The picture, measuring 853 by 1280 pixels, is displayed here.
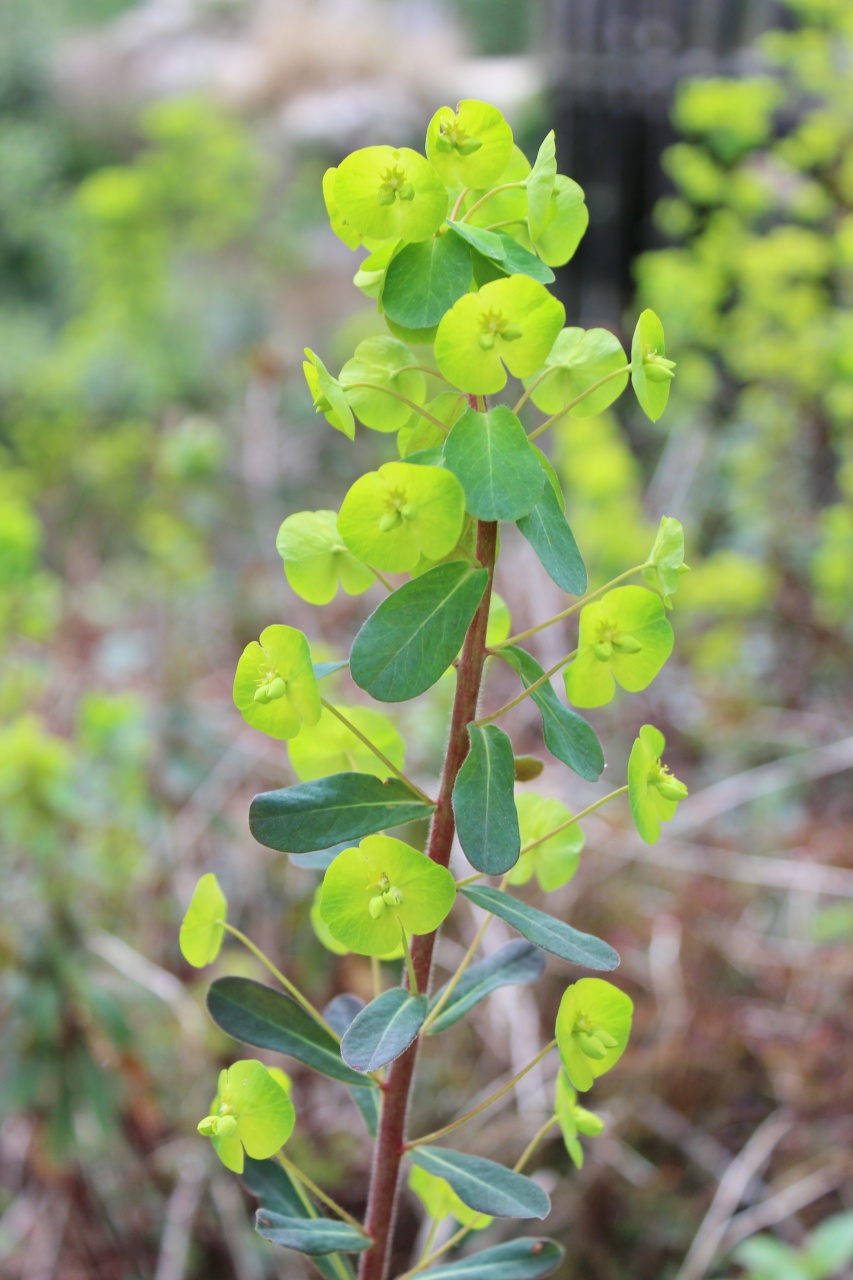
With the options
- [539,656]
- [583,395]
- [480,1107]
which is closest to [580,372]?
[583,395]

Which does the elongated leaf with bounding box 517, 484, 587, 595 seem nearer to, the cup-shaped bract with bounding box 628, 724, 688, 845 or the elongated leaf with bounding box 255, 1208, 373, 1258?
the cup-shaped bract with bounding box 628, 724, 688, 845

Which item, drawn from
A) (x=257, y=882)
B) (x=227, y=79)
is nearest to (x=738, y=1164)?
(x=257, y=882)

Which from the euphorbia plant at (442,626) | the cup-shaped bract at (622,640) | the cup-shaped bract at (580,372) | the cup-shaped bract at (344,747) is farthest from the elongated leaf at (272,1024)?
the cup-shaped bract at (580,372)

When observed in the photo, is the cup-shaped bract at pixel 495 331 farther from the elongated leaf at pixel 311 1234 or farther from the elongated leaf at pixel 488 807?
the elongated leaf at pixel 311 1234

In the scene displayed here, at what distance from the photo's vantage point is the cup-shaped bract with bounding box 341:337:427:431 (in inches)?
18.2

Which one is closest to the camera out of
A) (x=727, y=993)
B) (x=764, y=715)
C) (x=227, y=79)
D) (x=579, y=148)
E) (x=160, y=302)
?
(x=727, y=993)

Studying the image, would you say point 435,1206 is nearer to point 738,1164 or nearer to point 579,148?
point 738,1164

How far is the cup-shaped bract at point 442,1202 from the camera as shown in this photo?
21.5 inches

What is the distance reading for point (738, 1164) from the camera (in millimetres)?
1247

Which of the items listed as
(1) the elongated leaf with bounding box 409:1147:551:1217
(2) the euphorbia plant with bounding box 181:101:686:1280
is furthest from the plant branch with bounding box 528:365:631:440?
(1) the elongated leaf with bounding box 409:1147:551:1217

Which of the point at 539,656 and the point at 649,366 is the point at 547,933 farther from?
the point at 539,656

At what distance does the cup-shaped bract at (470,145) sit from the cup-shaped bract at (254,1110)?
15.1 inches

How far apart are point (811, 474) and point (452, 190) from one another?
226 cm

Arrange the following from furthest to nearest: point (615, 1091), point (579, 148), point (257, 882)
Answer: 1. point (579, 148)
2. point (257, 882)
3. point (615, 1091)
